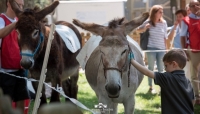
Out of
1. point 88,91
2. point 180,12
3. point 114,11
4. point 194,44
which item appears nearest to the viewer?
point 194,44

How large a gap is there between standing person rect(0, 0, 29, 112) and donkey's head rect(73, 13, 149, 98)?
1238mm

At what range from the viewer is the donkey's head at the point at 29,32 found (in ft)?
18.8

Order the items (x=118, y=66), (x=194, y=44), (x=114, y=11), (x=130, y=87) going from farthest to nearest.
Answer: (x=114, y=11)
(x=194, y=44)
(x=130, y=87)
(x=118, y=66)

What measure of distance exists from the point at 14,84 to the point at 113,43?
1851 mm

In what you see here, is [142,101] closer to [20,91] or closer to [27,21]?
[20,91]

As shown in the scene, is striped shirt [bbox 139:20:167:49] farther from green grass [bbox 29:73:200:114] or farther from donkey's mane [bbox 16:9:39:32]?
donkey's mane [bbox 16:9:39:32]

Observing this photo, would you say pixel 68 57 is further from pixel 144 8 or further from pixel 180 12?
pixel 144 8

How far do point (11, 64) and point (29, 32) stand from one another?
0.56 metres

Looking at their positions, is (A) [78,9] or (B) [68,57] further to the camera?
(A) [78,9]

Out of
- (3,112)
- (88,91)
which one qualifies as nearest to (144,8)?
(88,91)

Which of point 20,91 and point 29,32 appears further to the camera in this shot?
point 20,91

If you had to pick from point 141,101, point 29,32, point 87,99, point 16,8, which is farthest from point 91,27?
point 87,99

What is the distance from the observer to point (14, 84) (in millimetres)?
6098

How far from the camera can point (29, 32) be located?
5.88 m
